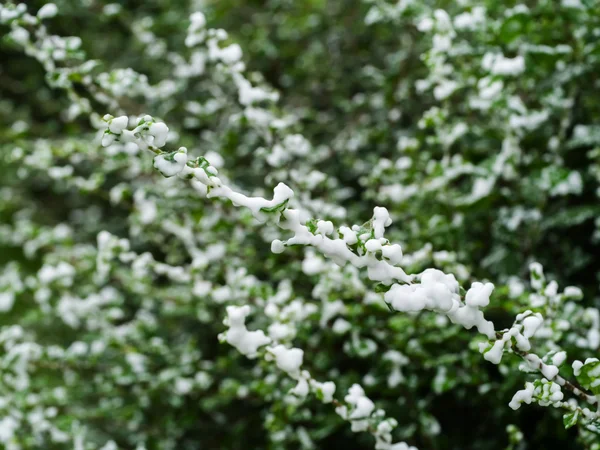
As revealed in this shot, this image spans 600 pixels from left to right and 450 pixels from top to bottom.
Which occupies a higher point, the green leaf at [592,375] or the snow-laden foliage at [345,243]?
the green leaf at [592,375]

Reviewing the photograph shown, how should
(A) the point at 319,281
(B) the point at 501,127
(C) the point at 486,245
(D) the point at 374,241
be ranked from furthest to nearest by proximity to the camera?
(C) the point at 486,245
(B) the point at 501,127
(A) the point at 319,281
(D) the point at 374,241

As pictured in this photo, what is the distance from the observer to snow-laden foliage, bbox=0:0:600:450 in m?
1.36

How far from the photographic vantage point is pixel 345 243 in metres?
0.86

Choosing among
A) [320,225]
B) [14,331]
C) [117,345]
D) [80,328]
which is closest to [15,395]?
[14,331]

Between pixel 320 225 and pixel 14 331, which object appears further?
pixel 14 331

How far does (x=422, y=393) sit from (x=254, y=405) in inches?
21.3

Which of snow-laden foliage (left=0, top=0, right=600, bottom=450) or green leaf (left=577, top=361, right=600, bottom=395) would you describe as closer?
green leaf (left=577, top=361, right=600, bottom=395)

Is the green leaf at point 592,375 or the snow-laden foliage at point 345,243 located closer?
the green leaf at point 592,375

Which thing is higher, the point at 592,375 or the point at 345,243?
the point at 345,243

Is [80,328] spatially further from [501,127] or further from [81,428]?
[501,127]

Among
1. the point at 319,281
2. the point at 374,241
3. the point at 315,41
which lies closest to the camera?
the point at 374,241

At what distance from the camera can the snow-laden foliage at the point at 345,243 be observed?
136cm

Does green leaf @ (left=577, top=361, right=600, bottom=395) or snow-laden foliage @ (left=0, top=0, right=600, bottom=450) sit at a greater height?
green leaf @ (left=577, top=361, right=600, bottom=395)

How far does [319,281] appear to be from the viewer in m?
1.55
